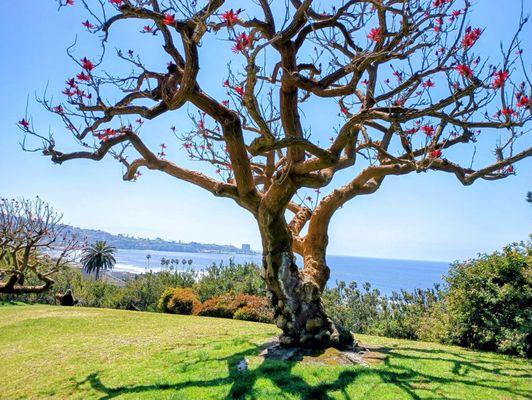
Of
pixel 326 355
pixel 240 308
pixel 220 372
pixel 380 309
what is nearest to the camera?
pixel 220 372

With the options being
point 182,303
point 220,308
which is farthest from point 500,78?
point 182,303

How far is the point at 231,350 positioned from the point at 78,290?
2349cm

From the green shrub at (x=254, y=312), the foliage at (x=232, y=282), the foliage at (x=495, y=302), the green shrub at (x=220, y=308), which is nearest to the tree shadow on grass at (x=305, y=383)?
the foliage at (x=495, y=302)

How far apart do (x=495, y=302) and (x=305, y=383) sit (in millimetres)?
6119

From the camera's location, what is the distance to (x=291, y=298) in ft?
23.5

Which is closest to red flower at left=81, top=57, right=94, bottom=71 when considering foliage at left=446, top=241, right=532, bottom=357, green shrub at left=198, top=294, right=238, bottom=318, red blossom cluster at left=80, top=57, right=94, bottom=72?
red blossom cluster at left=80, top=57, right=94, bottom=72

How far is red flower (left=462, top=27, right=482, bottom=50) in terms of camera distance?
4922 mm

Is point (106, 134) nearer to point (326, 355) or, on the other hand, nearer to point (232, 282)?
point (326, 355)

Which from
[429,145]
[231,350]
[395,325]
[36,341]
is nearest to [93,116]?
[231,350]

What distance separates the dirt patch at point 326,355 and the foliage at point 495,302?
3.45m

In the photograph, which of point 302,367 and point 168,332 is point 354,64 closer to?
point 302,367

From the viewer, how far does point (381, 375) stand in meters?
5.68

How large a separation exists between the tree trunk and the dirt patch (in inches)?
7.2

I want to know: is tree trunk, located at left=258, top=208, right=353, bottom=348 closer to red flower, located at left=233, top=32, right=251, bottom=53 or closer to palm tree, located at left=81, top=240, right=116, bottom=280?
red flower, located at left=233, top=32, right=251, bottom=53
